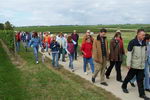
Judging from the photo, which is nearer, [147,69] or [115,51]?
[147,69]

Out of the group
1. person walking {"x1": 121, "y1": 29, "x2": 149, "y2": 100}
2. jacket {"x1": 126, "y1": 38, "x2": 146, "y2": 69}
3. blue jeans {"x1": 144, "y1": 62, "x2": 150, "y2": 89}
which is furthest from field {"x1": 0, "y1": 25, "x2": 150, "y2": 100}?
blue jeans {"x1": 144, "y1": 62, "x2": 150, "y2": 89}

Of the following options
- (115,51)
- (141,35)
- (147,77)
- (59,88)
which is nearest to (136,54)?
(141,35)

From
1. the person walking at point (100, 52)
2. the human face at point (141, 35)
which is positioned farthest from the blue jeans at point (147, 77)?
the person walking at point (100, 52)

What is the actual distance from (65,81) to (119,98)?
285cm

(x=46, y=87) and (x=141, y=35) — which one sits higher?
(x=141, y=35)

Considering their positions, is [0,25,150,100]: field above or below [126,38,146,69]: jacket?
below

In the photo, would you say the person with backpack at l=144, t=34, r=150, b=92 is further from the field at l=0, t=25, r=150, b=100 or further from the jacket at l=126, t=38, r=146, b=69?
the field at l=0, t=25, r=150, b=100

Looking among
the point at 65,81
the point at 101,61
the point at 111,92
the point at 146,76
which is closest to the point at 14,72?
the point at 65,81

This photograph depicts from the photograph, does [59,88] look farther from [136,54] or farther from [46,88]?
[136,54]

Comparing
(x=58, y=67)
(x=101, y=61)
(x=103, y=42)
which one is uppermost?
(x=103, y=42)

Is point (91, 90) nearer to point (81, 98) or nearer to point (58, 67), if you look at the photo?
point (81, 98)

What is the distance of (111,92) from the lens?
898 cm

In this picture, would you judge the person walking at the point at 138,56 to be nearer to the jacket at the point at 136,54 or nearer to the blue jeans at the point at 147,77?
the jacket at the point at 136,54

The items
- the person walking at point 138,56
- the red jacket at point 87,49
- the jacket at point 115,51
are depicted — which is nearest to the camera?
the person walking at point 138,56
